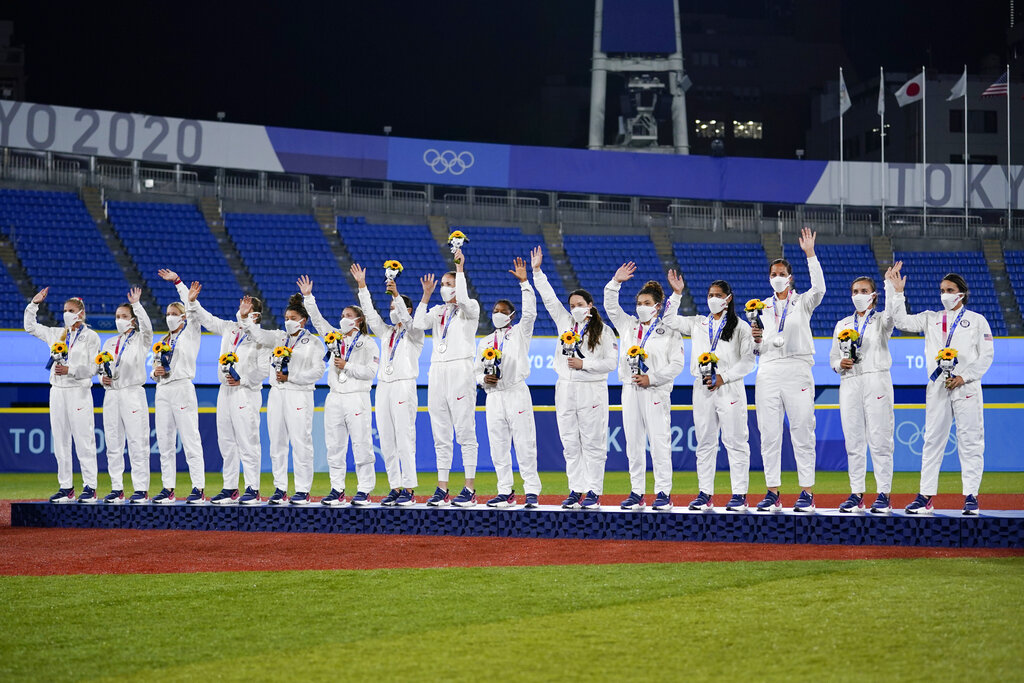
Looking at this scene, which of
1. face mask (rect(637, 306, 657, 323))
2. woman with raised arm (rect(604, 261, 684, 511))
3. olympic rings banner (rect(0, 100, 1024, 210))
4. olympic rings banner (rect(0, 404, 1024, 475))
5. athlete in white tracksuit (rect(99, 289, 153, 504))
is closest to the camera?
woman with raised arm (rect(604, 261, 684, 511))

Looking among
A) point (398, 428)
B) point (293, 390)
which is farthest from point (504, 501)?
point (293, 390)

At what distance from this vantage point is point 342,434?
42.9 ft

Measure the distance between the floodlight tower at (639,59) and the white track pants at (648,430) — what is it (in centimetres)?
2561

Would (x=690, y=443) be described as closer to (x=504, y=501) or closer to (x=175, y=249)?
(x=504, y=501)

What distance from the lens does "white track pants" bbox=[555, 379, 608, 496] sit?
38.8 ft

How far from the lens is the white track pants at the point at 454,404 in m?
12.4

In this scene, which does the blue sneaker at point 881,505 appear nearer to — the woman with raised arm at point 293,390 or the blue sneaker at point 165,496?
the woman with raised arm at point 293,390

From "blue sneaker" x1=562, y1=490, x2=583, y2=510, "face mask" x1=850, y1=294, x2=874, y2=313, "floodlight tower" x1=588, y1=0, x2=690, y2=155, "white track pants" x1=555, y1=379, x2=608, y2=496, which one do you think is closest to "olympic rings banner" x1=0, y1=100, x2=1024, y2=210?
"floodlight tower" x1=588, y1=0, x2=690, y2=155

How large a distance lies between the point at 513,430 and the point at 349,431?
Result: 6.79ft

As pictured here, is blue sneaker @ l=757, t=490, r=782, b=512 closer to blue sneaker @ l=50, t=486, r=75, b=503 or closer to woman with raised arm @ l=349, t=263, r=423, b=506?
woman with raised arm @ l=349, t=263, r=423, b=506

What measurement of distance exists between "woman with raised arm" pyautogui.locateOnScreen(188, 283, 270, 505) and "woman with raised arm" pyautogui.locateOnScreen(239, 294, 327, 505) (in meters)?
0.19

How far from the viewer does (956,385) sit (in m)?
10.4

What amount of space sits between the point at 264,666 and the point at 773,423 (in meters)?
6.11

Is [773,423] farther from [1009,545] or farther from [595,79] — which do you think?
[595,79]
